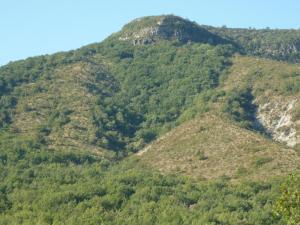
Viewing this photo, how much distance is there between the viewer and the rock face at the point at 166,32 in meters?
167

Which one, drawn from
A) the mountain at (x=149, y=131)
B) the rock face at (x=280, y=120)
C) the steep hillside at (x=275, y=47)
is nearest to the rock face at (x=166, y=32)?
the mountain at (x=149, y=131)

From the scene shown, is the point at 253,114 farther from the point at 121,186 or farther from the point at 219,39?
the point at 219,39

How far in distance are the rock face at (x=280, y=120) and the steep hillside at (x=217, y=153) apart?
870cm

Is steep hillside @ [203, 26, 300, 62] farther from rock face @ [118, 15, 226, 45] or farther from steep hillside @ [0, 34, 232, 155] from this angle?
steep hillside @ [0, 34, 232, 155]

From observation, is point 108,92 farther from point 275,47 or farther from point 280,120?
point 275,47

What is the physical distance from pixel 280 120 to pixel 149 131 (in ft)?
76.4

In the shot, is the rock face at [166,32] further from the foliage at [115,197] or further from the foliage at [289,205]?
the foliage at [289,205]

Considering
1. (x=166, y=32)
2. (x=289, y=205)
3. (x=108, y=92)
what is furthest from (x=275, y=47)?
(x=289, y=205)

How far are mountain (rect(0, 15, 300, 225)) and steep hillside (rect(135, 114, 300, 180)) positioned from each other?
202mm

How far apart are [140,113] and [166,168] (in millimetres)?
36729

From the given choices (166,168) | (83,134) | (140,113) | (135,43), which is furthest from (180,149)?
(135,43)

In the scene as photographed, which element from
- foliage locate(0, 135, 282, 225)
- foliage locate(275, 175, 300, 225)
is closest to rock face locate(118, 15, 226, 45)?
foliage locate(0, 135, 282, 225)

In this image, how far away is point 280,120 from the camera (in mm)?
109688

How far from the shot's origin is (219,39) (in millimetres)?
174625
